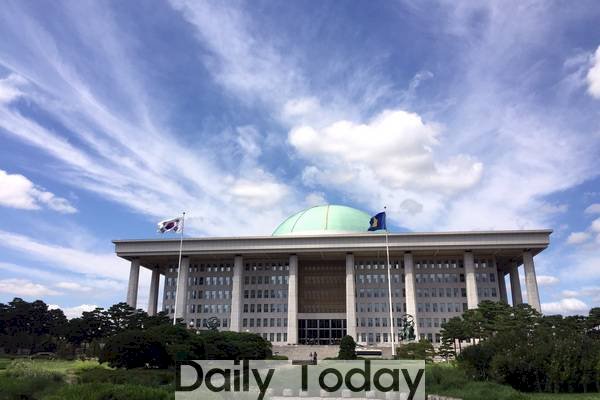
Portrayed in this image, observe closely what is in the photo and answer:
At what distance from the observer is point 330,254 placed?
279 feet

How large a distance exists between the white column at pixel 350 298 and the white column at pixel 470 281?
61.6 feet

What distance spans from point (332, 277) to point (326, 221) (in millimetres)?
10429

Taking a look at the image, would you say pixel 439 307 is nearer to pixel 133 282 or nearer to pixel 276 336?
pixel 276 336

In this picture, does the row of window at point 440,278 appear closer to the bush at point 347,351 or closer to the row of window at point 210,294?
the row of window at point 210,294

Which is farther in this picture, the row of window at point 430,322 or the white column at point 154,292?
the white column at point 154,292

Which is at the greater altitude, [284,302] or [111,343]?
[284,302]

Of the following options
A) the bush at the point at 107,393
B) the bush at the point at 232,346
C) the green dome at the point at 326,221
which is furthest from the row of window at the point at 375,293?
the bush at the point at 107,393

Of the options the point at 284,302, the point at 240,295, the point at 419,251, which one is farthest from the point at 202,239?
the point at 419,251

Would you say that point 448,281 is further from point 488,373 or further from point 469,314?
point 488,373

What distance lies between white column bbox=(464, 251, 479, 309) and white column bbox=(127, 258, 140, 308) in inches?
2253

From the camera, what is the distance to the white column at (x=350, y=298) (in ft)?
264

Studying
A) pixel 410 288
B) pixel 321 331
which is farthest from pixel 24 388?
pixel 321 331

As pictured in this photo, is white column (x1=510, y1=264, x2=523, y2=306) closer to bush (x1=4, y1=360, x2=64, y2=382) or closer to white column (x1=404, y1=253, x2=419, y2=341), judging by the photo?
white column (x1=404, y1=253, x2=419, y2=341)

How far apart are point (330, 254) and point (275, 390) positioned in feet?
192
